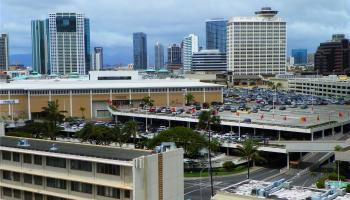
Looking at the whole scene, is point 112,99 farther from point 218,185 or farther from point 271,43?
point 271,43

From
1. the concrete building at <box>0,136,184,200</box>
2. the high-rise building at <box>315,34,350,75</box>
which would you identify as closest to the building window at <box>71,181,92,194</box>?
the concrete building at <box>0,136,184,200</box>

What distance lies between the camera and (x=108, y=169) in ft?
87.9

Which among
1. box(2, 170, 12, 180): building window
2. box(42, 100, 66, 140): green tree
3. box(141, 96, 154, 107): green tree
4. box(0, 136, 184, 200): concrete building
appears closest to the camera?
box(0, 136, 184, 200): concrete building

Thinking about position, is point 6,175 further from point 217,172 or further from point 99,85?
point 99,85

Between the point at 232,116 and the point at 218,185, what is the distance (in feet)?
99.7

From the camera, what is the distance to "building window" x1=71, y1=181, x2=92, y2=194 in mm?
27656

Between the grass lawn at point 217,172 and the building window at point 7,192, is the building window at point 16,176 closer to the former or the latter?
the building window at point 7,192

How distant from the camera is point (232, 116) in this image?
73625 millimetres

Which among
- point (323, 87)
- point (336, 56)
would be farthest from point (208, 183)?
point (336, 56)

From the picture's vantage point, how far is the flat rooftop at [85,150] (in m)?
26.8

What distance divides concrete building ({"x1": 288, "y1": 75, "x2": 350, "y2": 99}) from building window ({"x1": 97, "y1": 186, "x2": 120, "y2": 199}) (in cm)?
10426

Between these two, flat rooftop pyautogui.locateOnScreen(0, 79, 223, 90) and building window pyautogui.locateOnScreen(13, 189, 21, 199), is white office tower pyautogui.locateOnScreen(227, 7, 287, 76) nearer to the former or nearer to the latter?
flat rooftop pyautogui.locateOnScreen(0, 79, 223, 90)

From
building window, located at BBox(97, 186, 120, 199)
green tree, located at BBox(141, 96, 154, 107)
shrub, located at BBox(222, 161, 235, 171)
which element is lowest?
shrub, located at BBox(222, 161, 235, 171)

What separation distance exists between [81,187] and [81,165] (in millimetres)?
1157
